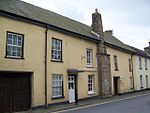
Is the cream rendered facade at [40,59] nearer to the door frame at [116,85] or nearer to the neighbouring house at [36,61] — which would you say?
the neighbouring house at [36,61]

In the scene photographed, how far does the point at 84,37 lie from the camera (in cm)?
2356

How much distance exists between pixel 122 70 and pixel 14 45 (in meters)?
18.5

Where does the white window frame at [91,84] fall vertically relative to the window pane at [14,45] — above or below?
below

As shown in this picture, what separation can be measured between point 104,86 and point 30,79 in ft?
34.0

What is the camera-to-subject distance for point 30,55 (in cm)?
1742

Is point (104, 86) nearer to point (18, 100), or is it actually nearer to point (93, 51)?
point (93, 51)

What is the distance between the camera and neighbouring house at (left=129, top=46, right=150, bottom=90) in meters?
36.1

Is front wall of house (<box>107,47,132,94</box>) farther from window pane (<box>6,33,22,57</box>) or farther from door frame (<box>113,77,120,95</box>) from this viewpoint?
window pane (<box>6,33,22,57</box>)

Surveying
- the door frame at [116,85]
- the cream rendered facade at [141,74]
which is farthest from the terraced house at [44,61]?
the cream rendered facade at [141,74]

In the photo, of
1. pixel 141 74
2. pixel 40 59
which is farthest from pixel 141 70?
pixel 40 59

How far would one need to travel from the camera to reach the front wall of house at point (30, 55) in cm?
1571

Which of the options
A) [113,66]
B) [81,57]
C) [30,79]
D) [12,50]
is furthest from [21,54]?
[113,66]

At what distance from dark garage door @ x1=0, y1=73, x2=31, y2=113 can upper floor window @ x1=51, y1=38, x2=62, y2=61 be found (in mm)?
3157

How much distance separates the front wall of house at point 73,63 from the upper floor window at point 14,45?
287 centimetres
